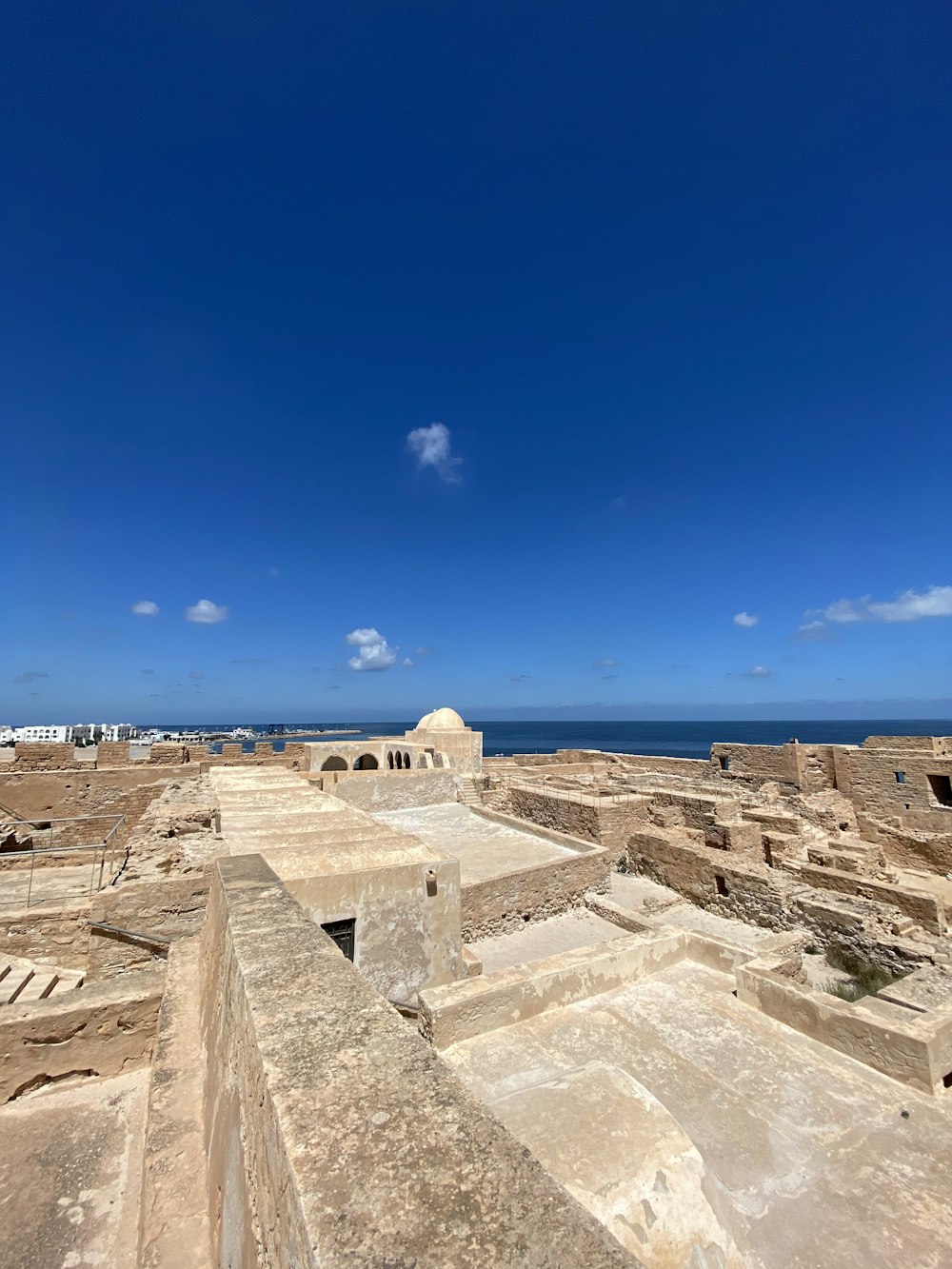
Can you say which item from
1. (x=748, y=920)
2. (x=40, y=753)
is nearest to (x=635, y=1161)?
(x=748, y=920)

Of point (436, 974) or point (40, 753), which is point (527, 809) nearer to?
point (436, 974)

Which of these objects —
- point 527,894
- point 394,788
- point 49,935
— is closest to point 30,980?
point 49,935

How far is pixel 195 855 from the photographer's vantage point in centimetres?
730

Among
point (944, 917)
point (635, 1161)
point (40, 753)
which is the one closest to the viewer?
point (635, 1161)

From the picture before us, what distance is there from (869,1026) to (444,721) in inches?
986

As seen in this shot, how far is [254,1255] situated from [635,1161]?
7.93 ft

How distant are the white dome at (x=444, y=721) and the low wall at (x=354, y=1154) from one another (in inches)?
1032

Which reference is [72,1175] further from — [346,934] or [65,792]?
[65,792]

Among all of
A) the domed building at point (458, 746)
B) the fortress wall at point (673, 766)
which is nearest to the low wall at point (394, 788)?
the domed building at point (458, 746)

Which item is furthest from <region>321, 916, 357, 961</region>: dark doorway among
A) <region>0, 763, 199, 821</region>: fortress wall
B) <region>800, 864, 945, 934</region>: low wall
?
<region>0, 763, 199, 821</region>: fortress wall

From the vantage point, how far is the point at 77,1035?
413 centimetres

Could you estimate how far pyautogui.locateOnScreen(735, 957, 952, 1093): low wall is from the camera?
5.06 meters

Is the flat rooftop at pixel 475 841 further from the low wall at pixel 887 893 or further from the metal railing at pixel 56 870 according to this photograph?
the metal railing at pixel 56 870

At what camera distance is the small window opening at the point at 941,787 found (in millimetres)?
18969
